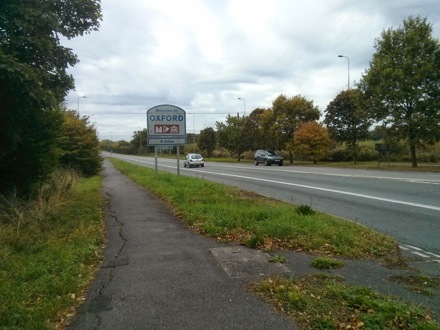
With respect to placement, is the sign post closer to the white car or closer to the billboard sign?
the billboard sign

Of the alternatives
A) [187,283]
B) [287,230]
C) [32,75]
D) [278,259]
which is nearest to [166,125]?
[32,75]

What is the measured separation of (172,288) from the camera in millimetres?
4574

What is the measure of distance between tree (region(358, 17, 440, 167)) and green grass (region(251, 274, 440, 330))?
2580 cm

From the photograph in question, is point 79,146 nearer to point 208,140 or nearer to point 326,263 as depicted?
point 326,263

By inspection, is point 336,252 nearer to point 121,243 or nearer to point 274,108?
point 121,243

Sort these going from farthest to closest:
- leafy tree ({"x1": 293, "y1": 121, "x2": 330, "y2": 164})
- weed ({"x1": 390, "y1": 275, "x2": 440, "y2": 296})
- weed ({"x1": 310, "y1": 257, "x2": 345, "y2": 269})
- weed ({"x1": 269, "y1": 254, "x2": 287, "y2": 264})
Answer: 1. leafy tree ({"x1": 293, "y1": 121, "x2": 330, "y2": 164})
2. weed ({"x1": 269, "y1": 254, "x2": 287, "y2": 264})
3. weed ({"x1": 310, "y1": 257, "x2": 345, "y2": 269})
4. weed ({"x1": 390, "y1": 275, "x2": 440, "y2": 296})

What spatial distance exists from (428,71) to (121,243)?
26212mm

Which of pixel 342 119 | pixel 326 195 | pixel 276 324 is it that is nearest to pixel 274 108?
pixel 342 119

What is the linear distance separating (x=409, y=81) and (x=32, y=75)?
2609 centimetres

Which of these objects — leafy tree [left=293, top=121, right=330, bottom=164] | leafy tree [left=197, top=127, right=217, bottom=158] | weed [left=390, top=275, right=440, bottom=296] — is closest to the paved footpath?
weed [left=390, top=275, right=440, bottom=296]

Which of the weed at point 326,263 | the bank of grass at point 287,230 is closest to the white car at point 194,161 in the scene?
the bank of grass at point 287,230

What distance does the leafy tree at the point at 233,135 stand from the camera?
55.7 m

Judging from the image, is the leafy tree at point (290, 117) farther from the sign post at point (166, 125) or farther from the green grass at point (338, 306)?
the green grass at point (338, 306)

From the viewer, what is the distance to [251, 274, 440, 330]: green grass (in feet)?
11.7
